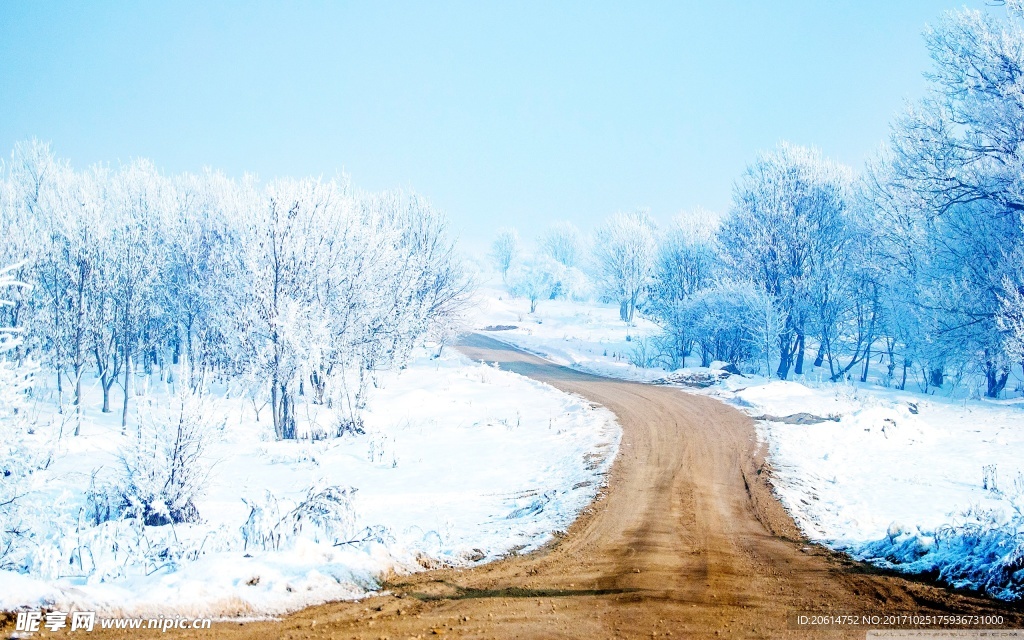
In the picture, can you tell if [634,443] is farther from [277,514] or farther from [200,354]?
[200,354]

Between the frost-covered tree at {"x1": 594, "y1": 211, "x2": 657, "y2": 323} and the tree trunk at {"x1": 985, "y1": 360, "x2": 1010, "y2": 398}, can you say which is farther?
the frost-covered tree at {"x1": 594, "y1": 211, "x2": 657, "y2": 323}

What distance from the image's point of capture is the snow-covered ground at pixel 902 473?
7175 mm

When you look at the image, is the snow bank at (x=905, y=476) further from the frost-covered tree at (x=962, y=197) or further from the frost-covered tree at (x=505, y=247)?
the frost-covered tree at (x=505, y=247)

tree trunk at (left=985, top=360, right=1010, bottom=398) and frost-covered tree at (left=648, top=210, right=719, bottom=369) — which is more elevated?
frost-covered tree at (left=648, top=210, right=719, bottom=369)

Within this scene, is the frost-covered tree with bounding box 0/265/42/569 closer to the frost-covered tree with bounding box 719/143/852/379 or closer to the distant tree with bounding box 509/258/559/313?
the frost-covered tree with bounding box 719/143/852/379

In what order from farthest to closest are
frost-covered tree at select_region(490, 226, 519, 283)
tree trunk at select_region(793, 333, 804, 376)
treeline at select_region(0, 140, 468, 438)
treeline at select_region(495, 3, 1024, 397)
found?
1. frost-covered tree at select_region(490, 226, 519, 283)
2. tree trunk at select_region(793, 333, 804, 376)
3. treeline at select_region(495, 3, 1024, 397)
4. treeline at select_region(0, 140, 468, 438)

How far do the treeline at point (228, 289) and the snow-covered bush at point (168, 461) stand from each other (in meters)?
7.54

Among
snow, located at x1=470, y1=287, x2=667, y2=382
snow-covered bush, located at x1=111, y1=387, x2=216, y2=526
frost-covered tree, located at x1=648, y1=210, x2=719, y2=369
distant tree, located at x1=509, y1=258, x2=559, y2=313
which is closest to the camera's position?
snow-covered bush, located at x1=111, y1=387, x2=216, y2=526

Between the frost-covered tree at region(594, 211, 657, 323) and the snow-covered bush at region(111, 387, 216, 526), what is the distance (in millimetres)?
61706

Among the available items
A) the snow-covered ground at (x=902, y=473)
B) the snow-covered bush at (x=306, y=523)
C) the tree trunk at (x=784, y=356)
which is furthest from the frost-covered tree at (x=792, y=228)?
the snow-covered bush at (x=306, y=523)

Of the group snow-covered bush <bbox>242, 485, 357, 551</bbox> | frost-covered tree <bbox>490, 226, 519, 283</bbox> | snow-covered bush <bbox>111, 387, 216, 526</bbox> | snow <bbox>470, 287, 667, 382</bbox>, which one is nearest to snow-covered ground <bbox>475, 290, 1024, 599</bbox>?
snow <bbox>470, 287, 667, 382</bbox>

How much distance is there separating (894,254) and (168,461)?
1424 inches

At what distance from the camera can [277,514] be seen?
30.2ft

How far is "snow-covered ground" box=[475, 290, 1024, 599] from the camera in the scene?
7.18m
